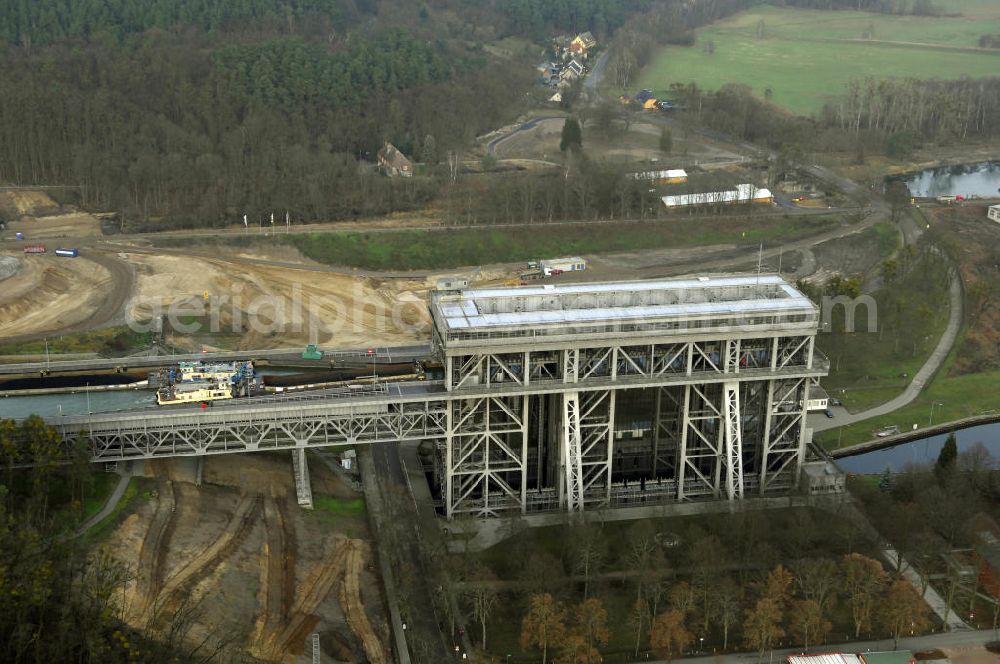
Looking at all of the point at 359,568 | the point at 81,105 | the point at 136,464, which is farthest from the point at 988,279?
the point at 81,105

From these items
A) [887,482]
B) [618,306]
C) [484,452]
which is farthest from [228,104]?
[887,482]

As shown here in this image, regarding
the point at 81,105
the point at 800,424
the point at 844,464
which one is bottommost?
the point at 844,464

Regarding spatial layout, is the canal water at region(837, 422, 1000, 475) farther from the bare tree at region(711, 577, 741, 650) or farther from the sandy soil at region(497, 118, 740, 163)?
the sandy soil at region(497, 118, 740, 163)

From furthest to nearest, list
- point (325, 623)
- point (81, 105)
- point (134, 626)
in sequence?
point (81, 105) < point (325, 623) < point (134, 626)

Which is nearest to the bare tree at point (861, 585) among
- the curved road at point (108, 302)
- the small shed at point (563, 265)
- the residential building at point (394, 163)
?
the small shed at point (563, 265)

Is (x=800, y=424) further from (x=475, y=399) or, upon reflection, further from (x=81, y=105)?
(x=81, y=105)

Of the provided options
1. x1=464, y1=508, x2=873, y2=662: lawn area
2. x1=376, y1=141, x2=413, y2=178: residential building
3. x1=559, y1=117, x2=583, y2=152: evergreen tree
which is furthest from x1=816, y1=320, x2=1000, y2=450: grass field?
x1=376, y1=141, x2=413, y2=178: residential building

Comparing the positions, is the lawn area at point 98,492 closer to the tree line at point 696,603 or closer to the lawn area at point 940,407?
the tree line at point 696,603
